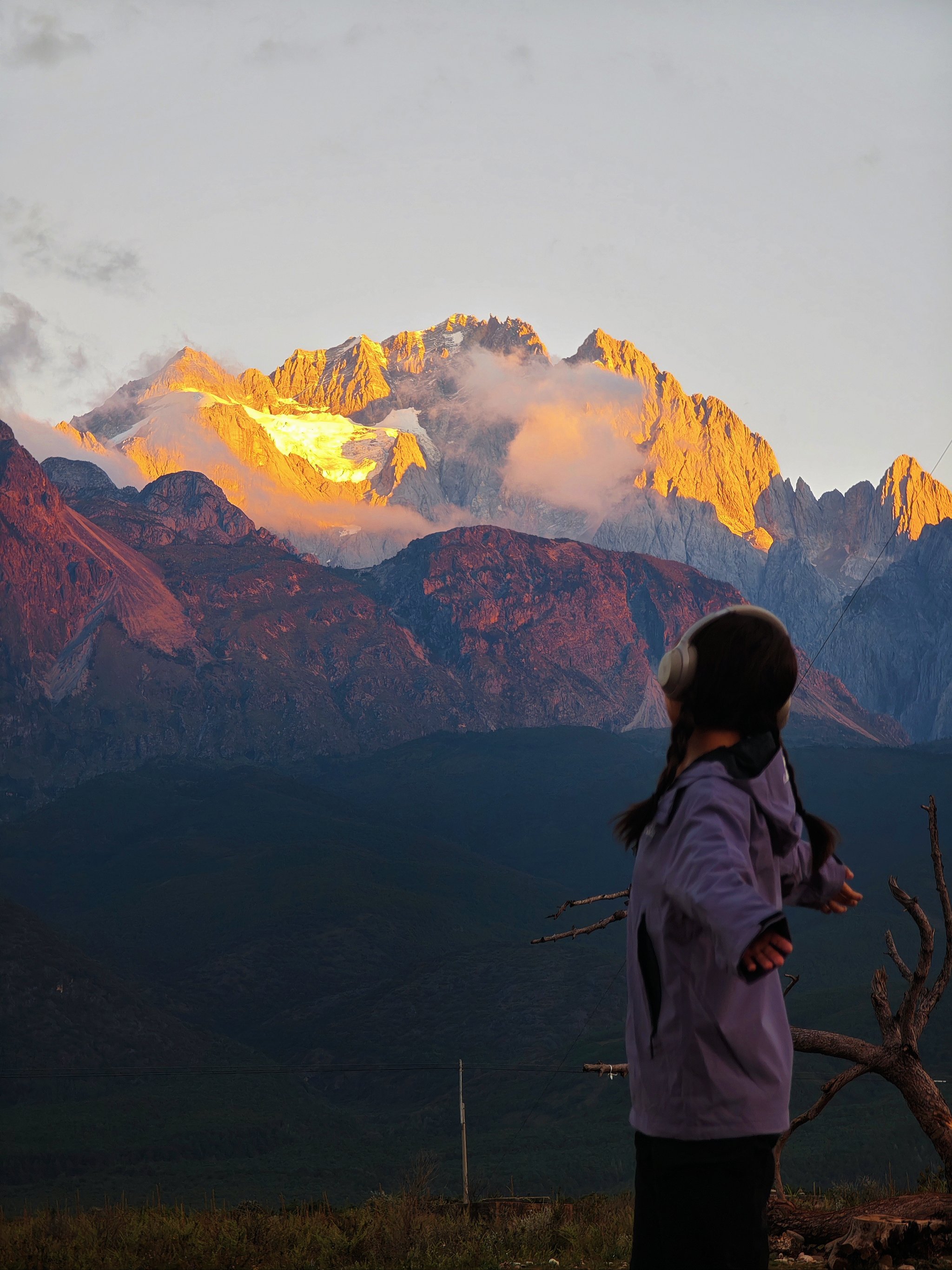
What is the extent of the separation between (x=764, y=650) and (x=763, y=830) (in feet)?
1.78

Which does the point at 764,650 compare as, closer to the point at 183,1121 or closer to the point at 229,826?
the point at 183,1121

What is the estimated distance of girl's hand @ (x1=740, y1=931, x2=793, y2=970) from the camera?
3369mm

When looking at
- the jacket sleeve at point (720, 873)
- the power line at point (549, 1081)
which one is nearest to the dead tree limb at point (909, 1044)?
the jacket sleeve at point (720, 873)

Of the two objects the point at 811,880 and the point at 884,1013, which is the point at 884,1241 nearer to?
the point at 884,1013

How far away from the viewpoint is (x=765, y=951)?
3379 millimetres

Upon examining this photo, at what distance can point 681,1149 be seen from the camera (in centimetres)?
378

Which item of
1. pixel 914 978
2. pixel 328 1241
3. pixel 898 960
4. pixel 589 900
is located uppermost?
pixel 589 900

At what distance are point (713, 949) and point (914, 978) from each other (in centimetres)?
656

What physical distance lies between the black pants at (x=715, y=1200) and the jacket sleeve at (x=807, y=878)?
0.74 metres

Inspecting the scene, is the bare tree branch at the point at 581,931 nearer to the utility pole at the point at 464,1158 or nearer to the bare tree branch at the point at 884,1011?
the bare tree branch at the point at 884,1011

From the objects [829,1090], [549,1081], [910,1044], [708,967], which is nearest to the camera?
[708,967]

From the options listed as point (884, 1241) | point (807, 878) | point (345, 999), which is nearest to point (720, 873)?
point (807, 878)

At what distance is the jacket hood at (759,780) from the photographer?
12.4 feet

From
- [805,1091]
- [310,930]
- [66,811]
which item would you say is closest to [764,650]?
[805,1091]
